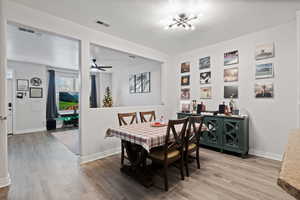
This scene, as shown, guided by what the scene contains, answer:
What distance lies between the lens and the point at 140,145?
220cm

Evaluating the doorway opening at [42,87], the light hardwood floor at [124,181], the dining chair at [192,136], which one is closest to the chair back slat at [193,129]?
the dining chair at [192,136]

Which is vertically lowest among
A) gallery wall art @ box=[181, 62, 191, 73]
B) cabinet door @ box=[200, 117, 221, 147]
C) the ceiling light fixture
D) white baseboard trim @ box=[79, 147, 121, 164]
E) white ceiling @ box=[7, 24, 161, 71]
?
white baseboard trim @ box=[79, 147, 121, 164]

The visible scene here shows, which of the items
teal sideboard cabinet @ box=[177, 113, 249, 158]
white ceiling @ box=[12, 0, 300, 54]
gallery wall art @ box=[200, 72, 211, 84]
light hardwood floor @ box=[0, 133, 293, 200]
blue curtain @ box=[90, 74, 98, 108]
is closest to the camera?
light hardwood floor @ box=[0, 133, 293, 200]

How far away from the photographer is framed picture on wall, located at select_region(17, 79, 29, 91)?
528 cm

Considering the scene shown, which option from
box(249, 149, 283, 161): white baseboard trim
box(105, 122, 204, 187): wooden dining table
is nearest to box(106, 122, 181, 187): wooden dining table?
box(105, 122, 204, 187): wooden dining table

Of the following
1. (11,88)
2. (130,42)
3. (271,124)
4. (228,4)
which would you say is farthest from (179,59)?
(11,88)

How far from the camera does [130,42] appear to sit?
12.2ft

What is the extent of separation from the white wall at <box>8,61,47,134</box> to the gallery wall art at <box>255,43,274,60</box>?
6.98 m

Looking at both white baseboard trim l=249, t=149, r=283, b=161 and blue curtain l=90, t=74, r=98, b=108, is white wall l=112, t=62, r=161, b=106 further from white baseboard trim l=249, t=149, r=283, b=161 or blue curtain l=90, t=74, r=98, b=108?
white baseboard trim l=249, t=149, r=283, b=161

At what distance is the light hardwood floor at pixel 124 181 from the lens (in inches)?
74.5

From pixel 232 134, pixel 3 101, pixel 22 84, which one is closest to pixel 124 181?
pixel 3 101

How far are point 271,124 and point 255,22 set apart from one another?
2.03m

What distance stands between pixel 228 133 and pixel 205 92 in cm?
128

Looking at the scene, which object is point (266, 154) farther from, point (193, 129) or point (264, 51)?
point (264, 51)
